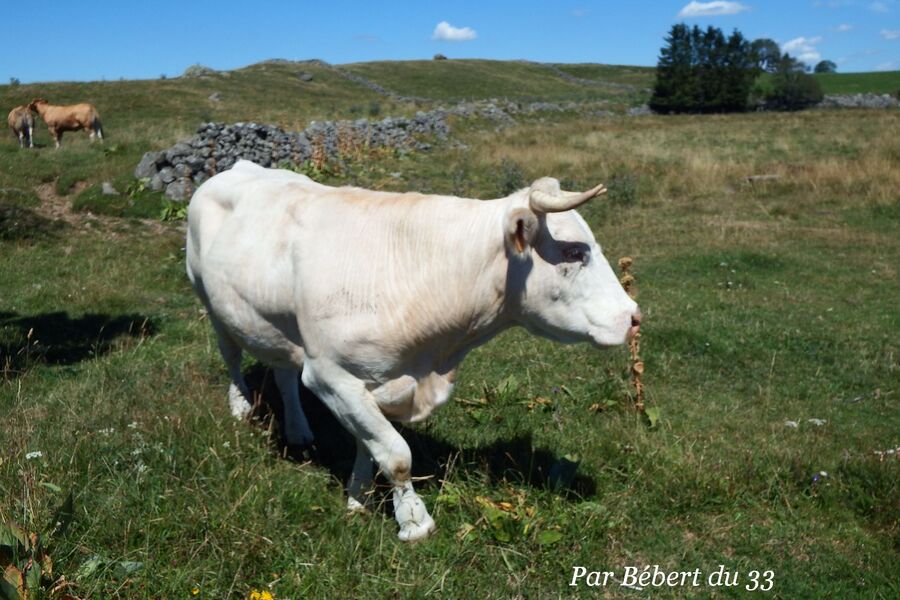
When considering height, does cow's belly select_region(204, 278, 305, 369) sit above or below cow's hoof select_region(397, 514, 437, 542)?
above

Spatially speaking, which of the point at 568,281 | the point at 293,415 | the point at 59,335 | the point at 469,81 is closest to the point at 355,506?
the point at 293,415

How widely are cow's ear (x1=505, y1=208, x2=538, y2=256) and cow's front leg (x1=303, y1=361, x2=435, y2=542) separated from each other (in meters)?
1.07

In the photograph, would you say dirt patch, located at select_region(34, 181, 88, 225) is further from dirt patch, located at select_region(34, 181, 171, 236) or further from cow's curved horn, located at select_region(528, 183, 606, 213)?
cow's curved horn, located at select_region(528, 183, 606, 213)

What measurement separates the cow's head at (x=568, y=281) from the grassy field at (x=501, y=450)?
113cm

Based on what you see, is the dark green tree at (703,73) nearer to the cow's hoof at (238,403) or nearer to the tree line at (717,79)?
the tree line at (717,79)

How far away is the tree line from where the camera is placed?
209 ft

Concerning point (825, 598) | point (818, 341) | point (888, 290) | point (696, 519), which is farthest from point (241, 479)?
point (888, 290)

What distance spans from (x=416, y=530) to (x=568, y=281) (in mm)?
1542

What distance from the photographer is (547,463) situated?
213 inches

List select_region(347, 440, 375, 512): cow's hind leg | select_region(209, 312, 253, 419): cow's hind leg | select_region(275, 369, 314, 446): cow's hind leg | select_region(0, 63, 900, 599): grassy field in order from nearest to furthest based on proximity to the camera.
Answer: select_region(0, 63, 900, 599): grassy field < select_region(347, 440, 375, 512): cow's hind leg < select_region(275, 369, 314, 446): cow's hind leg < select_region(209, 312, 253, 419): cow's hind leg

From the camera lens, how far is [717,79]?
6519 centimetres

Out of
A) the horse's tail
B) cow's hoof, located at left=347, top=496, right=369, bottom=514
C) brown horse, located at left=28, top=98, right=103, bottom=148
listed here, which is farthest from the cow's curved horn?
the horse's tail

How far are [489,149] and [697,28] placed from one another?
172ft

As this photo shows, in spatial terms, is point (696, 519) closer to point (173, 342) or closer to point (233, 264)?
point (233, 264)
